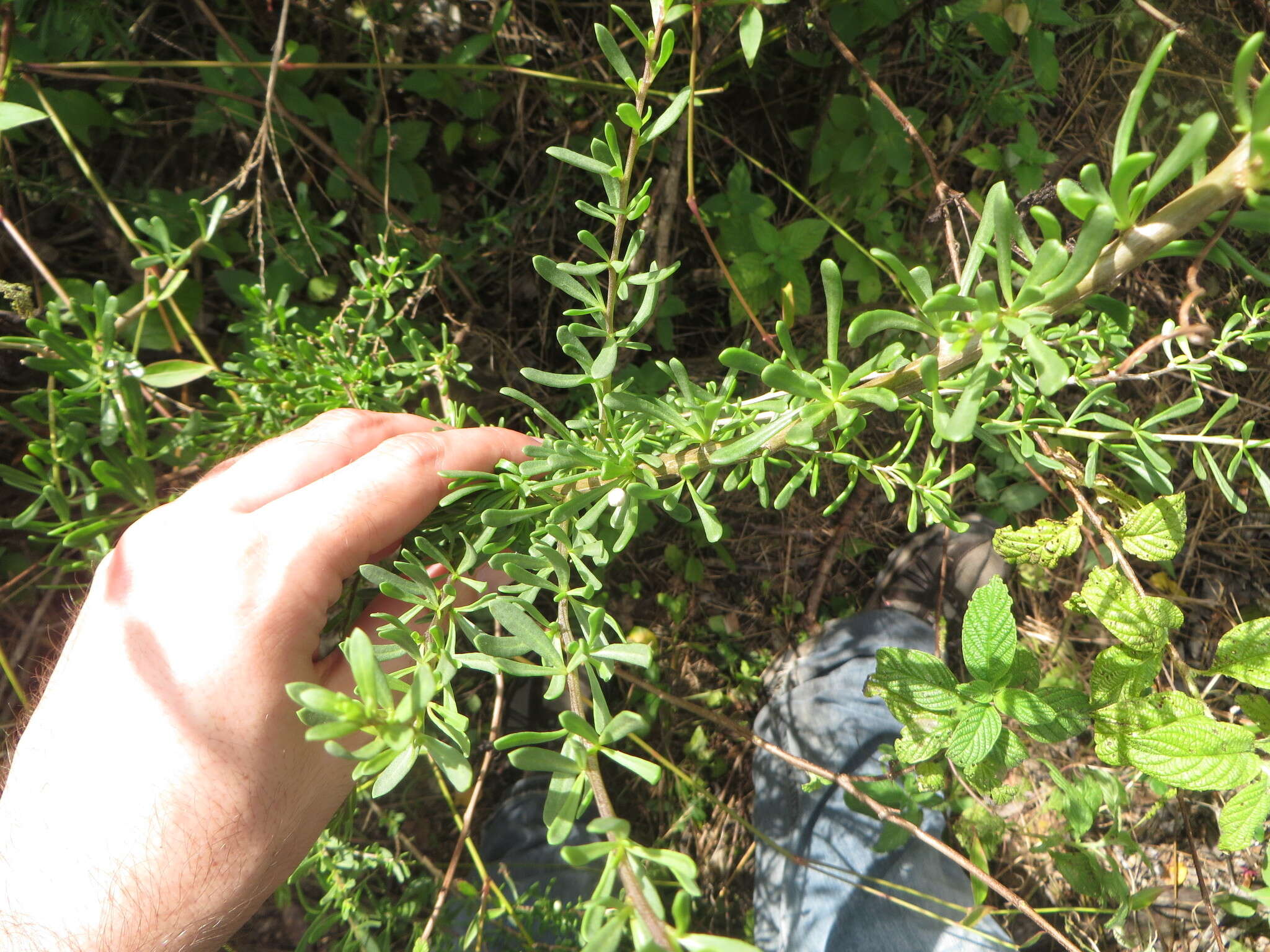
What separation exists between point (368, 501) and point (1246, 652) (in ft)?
5.04

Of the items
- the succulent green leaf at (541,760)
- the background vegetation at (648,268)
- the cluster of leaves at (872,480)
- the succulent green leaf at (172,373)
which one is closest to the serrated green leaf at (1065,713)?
the cluster of leaves at (872,480)

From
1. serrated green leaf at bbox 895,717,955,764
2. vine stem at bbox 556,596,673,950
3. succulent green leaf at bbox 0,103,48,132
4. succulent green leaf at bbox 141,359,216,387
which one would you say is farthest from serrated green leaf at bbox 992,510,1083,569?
succulent green leaf at bbox 0,103,48,132

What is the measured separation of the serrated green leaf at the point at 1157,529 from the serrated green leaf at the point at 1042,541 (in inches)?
3.0

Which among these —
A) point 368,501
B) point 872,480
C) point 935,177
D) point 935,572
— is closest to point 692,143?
point 935,177

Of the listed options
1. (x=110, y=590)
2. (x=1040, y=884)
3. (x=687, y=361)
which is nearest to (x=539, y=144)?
(x=687, y=361)

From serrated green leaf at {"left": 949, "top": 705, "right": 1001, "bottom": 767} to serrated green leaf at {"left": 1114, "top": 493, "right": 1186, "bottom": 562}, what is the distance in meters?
0.42

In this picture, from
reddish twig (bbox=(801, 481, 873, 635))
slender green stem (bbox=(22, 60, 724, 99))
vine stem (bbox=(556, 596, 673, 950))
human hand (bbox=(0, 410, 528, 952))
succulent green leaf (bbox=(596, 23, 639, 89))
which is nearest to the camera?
vine stem (bbox=(556, 596, 673, 950))

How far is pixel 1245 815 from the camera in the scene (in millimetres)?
1207

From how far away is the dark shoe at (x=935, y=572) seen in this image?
2.60 metres

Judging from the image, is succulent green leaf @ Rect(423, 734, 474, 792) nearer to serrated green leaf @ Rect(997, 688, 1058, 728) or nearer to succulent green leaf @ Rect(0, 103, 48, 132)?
serrated green leaf @ Rect(997, 688, 1058, 728)

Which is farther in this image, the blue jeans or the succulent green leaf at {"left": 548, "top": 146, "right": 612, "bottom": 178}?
the blue jeans

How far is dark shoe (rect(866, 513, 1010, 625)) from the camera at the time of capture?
2604 millimetres

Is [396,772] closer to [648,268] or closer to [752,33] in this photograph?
[752,33]

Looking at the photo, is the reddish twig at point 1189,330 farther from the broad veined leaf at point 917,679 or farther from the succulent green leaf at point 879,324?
the broad veined leaf at point 917,679
